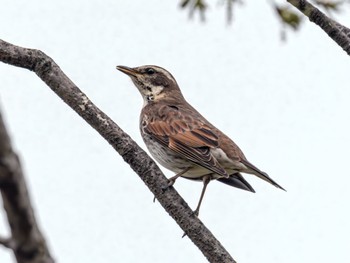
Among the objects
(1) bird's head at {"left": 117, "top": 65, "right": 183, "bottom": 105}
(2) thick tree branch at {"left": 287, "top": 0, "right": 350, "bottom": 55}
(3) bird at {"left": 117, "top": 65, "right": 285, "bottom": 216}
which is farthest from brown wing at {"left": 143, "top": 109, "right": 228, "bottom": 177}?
(2) thick tree branch at {"left": 287, "top": 0, "right": 350, "bottom": 55}

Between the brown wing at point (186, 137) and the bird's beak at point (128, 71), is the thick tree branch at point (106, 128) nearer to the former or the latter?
the brown wing at point (186, 137)

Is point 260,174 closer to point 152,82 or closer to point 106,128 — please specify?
point 106,128

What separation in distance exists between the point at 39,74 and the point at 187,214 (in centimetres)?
167

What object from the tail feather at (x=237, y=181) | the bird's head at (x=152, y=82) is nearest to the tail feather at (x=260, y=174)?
the tail feather at (x=237, y=181)

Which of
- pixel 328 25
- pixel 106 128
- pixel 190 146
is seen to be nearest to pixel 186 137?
pixel 190 146

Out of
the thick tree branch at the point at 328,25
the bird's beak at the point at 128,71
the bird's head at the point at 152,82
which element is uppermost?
the bird's beak at the point at 128,71

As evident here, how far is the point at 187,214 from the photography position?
226 inches

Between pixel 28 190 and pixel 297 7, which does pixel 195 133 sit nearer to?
pixel 297 7

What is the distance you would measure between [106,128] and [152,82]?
5002mm

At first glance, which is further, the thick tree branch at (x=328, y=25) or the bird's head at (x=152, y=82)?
the bird's head at (x=152, y=82)

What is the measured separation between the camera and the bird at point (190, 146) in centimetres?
844

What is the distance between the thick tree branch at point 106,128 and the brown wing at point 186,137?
2.18 metres

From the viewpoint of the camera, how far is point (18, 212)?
88.1 inches

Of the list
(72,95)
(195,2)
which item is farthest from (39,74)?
(195,2)
